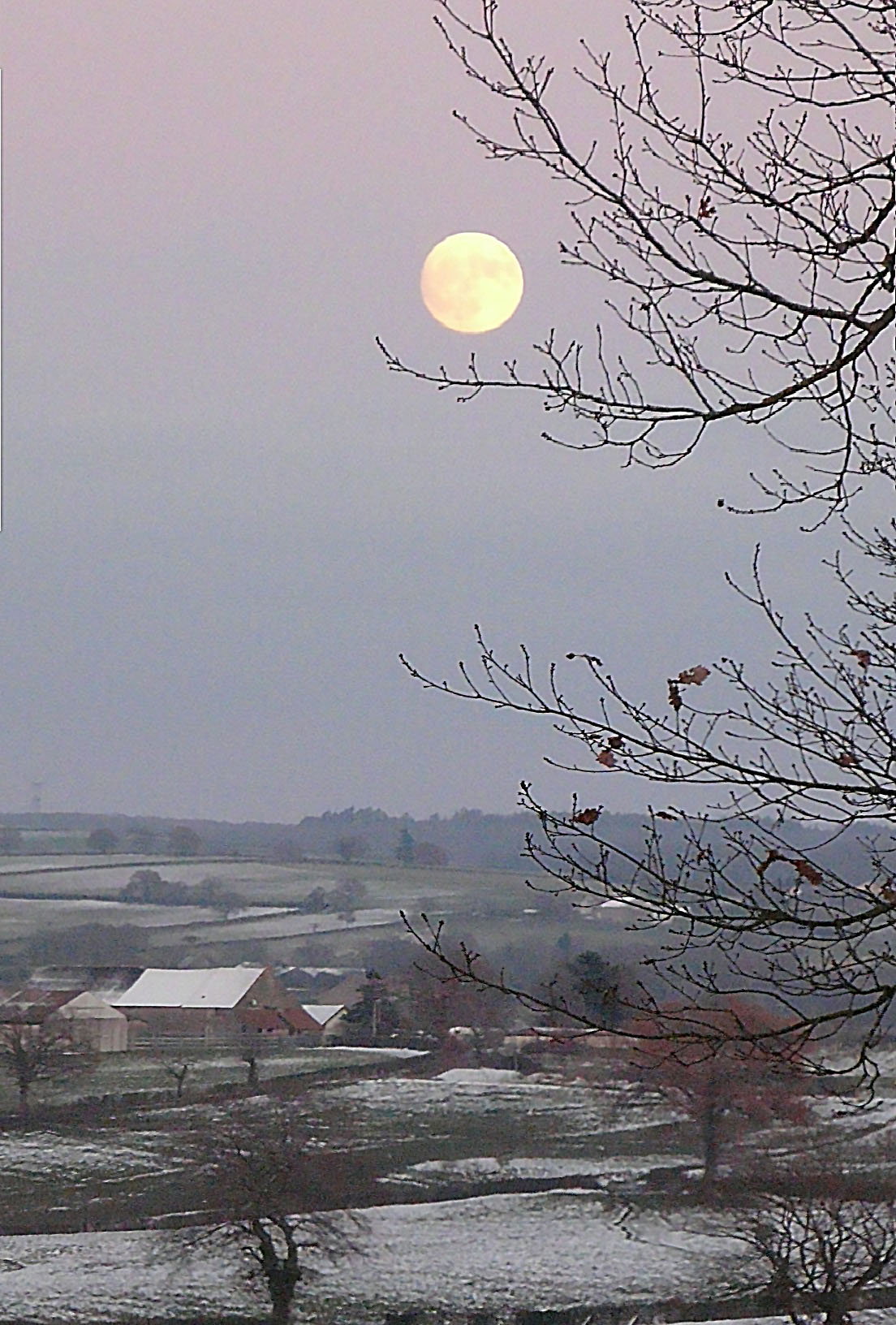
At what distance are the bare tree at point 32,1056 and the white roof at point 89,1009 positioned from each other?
0.72 meters

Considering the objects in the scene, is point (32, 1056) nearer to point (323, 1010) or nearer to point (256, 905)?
point (323, 1010)

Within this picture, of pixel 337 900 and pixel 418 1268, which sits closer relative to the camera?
pixel 418 1268

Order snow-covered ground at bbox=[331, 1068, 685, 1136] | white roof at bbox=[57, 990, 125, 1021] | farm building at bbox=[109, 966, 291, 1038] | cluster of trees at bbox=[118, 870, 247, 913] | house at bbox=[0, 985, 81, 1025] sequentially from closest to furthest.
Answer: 1. snow-covered ground at bbox=[331, 1068, 685, 1136]
2. house at bbox=[0, 985, 81, 1025]
3. white roof at bbox=[57, 990, 125, 1021]
4. farm building at bbox=[109, 966, 291, 1038]
5. cluster of trees at bbox=[118, 870, 247, 913]

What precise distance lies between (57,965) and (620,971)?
58.2ft

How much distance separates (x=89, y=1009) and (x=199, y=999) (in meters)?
1.30

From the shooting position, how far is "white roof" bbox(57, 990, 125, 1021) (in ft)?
55.7

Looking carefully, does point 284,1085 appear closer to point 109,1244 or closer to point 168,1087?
point 168,1087

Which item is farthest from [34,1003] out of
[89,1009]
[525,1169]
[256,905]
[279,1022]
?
[256,905]

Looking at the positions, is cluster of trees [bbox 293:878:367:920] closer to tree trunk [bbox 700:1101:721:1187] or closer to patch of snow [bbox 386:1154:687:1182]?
patch of snow [bbox 386:1154:687:1182]

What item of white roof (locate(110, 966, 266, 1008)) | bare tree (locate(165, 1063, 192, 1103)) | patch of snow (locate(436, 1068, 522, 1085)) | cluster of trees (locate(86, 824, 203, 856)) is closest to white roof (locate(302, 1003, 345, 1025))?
white roof (locate(110, 966, 266, 1008))

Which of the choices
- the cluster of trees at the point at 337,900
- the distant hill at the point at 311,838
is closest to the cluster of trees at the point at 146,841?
the distant hill at the point at 311,838

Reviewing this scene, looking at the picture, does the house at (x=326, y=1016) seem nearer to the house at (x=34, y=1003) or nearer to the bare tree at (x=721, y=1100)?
the house at (x=34, y=1003)

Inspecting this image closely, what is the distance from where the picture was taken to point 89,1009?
1720 cm

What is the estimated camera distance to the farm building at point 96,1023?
16.5m
